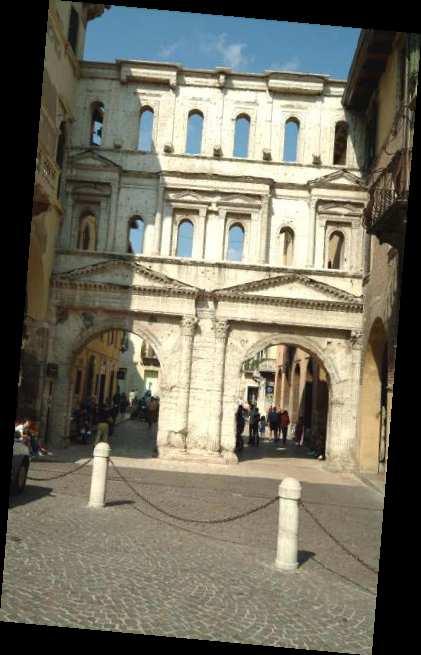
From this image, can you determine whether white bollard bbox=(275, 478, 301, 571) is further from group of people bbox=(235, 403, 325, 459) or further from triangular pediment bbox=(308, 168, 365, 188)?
triangular pediment bbox=(308, 168, 365, 188)

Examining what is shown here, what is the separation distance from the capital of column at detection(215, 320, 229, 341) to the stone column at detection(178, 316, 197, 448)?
0.80m

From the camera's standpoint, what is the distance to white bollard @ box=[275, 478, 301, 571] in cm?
809

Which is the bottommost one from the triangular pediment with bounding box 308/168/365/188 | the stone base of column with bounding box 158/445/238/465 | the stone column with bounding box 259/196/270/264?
the stone base of column with bounding box 158/445/238/465

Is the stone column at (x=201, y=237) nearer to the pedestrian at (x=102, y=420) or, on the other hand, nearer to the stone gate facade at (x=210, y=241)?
the stone gate facade at (x=210, y=241)

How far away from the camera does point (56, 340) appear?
2056 centimetres

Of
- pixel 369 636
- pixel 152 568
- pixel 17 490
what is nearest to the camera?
pixel 369 636

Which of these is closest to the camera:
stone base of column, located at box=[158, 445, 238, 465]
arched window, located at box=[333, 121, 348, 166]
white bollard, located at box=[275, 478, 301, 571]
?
white bollard, located at box=[275, 478, 301, 571]

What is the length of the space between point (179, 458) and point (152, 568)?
39.7 ft

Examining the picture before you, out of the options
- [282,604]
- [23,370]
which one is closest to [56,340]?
[23,370]

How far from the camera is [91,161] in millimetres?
21766

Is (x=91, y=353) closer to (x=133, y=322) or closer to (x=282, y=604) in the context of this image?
(x=133, y=322)

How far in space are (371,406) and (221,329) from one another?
5.59m

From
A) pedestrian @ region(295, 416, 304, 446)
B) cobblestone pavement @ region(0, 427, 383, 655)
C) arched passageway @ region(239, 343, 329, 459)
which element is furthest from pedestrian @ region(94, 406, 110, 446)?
pedestrian @ region(295, 416, 304, 446)

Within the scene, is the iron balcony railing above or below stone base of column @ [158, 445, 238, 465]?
above
